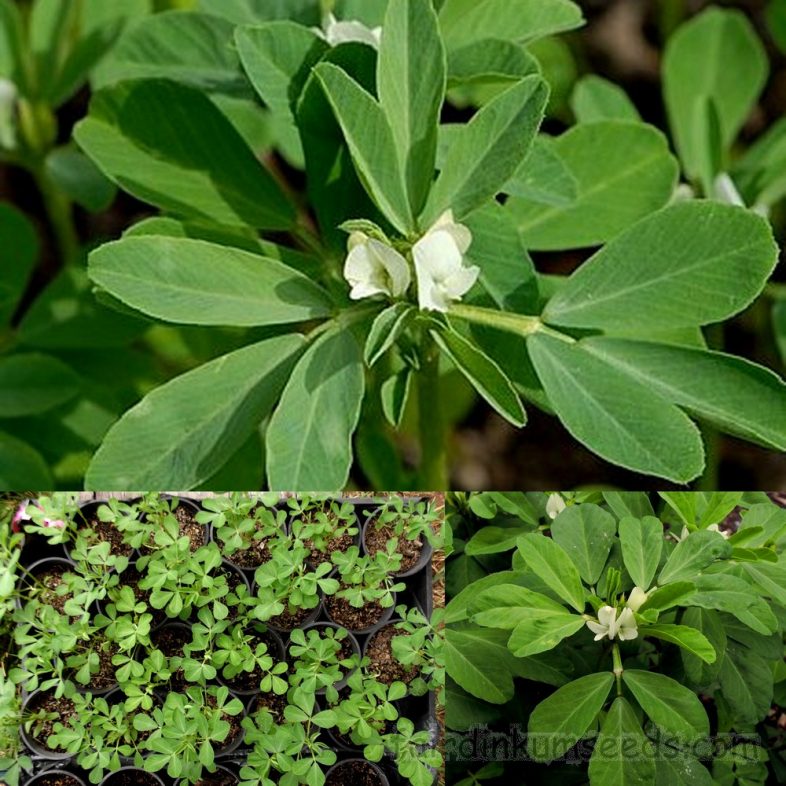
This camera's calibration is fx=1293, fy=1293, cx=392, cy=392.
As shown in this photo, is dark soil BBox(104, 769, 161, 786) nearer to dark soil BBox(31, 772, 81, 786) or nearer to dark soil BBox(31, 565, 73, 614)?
dark soil BBox(31, 772, 81, 786)

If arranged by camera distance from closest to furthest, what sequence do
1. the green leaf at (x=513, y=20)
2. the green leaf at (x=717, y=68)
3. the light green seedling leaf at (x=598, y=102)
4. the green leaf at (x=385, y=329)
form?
the green leaf at (x=385, y=329) → the green leaf at (x=513, y=20) → the light green seedling leaf at (x=598, y=102) → the green leaf at (x=717, y=68)

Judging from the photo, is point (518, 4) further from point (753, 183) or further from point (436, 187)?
point (753, 183)

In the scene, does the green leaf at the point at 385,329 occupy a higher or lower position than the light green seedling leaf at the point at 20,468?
higher

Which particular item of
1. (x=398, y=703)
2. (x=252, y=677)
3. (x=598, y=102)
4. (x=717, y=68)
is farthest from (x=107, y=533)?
(x=717, y=68)

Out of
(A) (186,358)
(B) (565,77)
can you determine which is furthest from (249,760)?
(B) (565,77)

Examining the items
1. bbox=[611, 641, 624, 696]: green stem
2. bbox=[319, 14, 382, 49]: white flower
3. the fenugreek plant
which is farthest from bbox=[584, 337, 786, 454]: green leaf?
bbox=[319, 14, 382, 49]: white flower

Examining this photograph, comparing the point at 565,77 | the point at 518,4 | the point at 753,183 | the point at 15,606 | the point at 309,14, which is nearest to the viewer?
the point at 15,606

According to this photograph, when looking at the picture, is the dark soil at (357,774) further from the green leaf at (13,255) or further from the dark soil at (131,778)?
the green leaf at (13,255)

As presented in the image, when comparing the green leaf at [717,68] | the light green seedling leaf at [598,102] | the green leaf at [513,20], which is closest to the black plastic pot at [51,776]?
the green leaf at [513,20]
